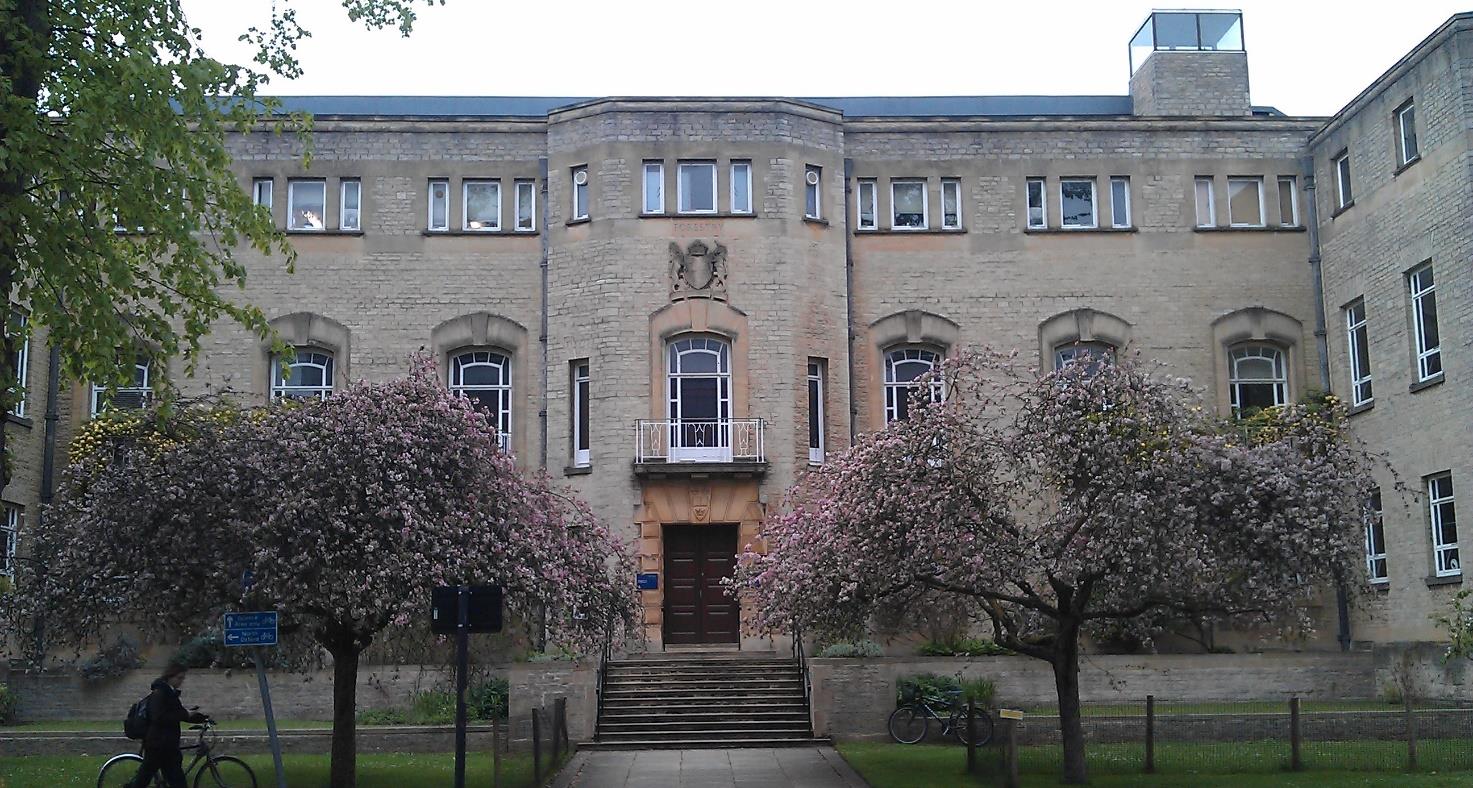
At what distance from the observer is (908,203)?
32.5 metres

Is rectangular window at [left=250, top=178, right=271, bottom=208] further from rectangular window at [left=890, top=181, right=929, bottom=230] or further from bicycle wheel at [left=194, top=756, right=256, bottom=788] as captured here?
bicycle wheel at [left=194, top=756, right=256, bottom=788]

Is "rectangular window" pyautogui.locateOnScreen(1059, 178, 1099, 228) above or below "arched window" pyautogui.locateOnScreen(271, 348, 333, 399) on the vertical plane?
above

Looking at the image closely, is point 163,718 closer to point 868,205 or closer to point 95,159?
point 95,159

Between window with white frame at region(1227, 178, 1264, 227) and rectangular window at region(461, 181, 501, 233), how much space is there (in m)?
15.2

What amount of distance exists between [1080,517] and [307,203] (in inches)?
769

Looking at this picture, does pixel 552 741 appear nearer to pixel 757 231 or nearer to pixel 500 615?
pixel 500 615

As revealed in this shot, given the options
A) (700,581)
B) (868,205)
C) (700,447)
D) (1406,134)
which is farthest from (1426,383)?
(700,581)

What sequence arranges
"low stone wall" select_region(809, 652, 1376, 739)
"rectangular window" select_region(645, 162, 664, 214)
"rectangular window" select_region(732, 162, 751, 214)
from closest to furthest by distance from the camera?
"low stone wall" select_region(809, 652, 1376, 739) < "rectangular window" select_region(645, 162, 664, 214) < "rectangular window" select_region(732, 162, 751, 214)

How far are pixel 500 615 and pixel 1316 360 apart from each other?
2115 cm

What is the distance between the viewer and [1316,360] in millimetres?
31547

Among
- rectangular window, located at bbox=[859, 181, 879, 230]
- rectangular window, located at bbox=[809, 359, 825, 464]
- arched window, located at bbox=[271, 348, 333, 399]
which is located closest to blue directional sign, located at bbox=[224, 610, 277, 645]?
arched window, located at bbox=[271, 348, 333, 399]

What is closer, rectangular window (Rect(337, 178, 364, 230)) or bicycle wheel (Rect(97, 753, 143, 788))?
bicycle wheel (Rect(97, 753, 143, 788))

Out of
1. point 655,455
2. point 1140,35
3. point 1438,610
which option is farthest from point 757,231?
point 1438,610

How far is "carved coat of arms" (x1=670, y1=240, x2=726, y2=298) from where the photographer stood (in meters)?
30.6
